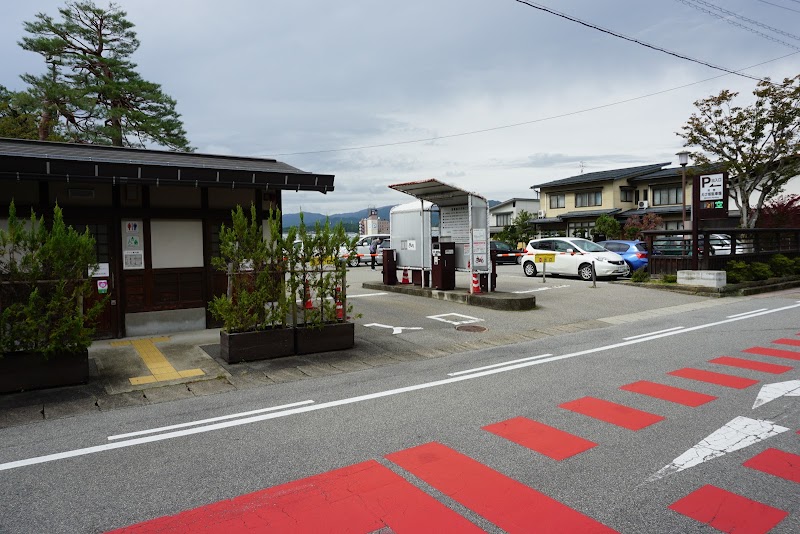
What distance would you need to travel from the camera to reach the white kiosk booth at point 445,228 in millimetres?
13531

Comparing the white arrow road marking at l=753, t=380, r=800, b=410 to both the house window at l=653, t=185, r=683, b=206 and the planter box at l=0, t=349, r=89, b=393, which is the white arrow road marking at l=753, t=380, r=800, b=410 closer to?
the planter box at l=0, t=349, r=89, b=393

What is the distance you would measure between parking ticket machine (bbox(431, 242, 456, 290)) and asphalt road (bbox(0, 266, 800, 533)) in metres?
6.99

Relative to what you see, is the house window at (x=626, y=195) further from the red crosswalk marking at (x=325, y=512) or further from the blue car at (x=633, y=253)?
the red crosswalk marking at (x=325, y=512)

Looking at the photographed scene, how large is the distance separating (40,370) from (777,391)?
329 inches

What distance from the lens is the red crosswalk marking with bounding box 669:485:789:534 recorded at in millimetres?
3139

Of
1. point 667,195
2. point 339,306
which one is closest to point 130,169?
point 339,306

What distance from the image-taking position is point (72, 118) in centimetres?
2467

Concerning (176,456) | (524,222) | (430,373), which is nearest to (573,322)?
(430,373)

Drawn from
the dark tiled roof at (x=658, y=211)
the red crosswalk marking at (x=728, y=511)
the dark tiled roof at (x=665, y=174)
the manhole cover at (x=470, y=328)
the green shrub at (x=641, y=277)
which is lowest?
the red crosswalk marking at (x=728, y=511)

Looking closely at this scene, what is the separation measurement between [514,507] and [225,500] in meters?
1.93

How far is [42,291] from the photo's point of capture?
19.9 feet

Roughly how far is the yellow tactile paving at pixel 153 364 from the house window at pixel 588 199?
3804cm

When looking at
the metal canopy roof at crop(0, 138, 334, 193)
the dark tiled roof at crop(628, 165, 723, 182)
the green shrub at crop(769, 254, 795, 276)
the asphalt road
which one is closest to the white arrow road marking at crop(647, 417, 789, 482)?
the asphalt road

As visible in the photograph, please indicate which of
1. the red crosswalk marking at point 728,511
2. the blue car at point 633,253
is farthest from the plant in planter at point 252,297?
the blue car at point 633,253
